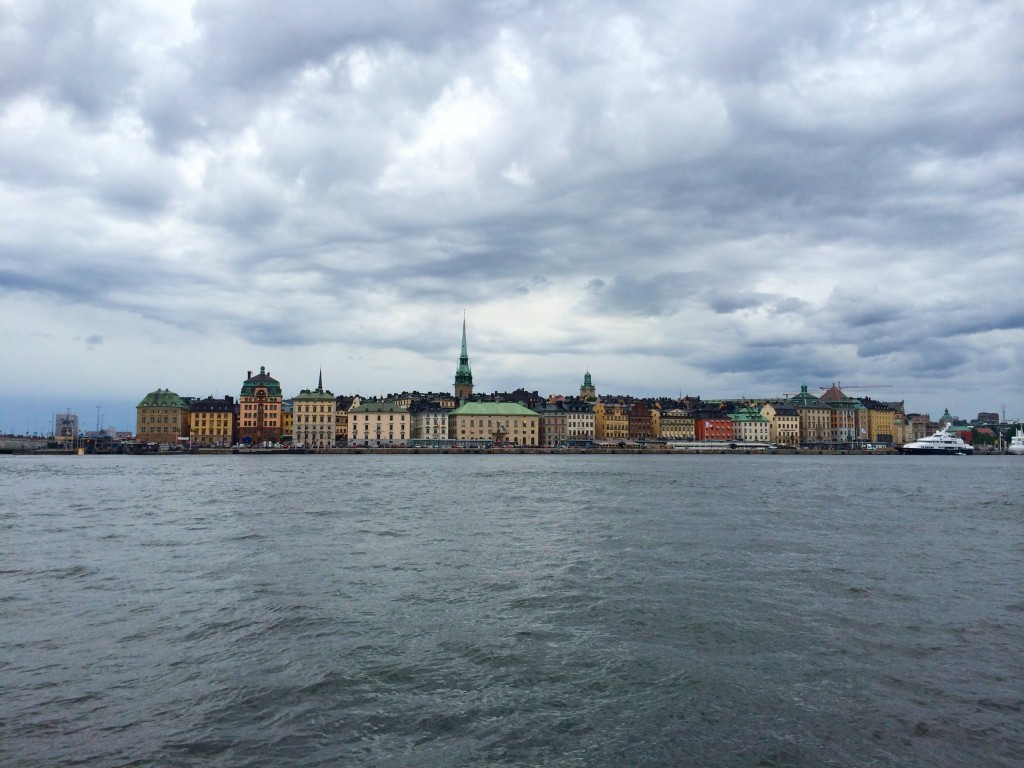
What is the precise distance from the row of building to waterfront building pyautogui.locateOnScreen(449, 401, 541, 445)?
0.69ft

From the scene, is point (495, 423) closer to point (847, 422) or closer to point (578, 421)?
point (578, 421)

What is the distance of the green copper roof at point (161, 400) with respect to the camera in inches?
5915

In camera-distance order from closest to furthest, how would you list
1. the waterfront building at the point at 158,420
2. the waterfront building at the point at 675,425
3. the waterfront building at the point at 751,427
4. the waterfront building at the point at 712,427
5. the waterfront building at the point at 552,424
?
the waterfront building at the point at 158,420
the waterfront building at the point at 552,424
the waterfront building at the point at 751,427
the waterfront building at the point at 675,425
the waterfront building at the point at 712,427

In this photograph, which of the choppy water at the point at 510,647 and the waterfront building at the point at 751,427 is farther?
the waterfront building at the point at 751,427

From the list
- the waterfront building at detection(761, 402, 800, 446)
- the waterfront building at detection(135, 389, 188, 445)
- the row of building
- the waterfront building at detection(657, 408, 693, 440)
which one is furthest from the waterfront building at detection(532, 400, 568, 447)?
the waterfront building at detection(135, 389, 188, 445)

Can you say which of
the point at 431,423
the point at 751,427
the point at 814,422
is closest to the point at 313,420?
the point at 431,423

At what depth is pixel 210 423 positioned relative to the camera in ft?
497

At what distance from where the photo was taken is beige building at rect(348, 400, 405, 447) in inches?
6152

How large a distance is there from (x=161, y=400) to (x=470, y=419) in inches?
2409

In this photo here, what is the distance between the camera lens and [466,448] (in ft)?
474

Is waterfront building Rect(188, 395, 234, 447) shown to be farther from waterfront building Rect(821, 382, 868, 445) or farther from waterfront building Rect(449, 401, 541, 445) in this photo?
waterfront building Rect(821, 382, 868, 445)

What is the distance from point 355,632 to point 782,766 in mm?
7182

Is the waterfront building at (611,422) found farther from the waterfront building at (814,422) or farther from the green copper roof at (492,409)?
the waterfront building at (814,422)

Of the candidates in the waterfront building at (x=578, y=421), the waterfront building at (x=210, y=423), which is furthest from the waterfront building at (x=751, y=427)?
the waterfront building at (x=210, y=423)
